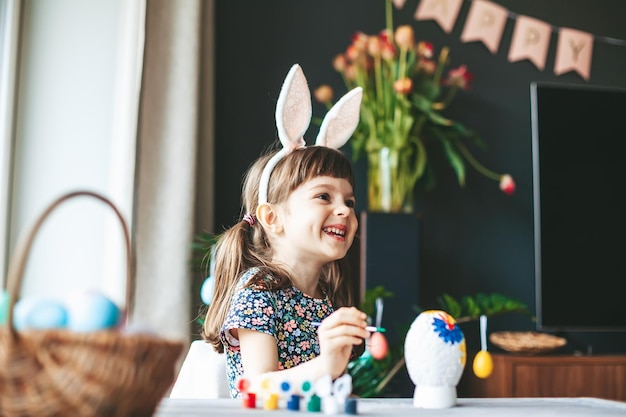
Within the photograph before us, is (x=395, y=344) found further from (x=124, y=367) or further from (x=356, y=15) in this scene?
(x=124, y=367)

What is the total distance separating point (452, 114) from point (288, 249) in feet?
5.43

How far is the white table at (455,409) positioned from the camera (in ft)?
2.93

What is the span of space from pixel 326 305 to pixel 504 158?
173 centimetres

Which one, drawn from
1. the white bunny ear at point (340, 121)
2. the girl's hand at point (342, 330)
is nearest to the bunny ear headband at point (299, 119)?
the white bunny ear at point (340, 121)

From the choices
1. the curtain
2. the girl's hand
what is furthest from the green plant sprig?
the girl's hand

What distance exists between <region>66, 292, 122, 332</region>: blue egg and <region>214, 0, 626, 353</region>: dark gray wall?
2045 millimetres

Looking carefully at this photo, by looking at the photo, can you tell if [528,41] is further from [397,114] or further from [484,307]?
[484,307]

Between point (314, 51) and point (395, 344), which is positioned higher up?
point (314, 51)

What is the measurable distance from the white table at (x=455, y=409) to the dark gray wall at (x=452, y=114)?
5.71 feet

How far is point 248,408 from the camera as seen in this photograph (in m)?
0.94

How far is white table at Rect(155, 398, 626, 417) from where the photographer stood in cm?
89

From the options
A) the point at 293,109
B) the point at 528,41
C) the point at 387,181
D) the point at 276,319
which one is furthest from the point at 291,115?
the point at 528,41

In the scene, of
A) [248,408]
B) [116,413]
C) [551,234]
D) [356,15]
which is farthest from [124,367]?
[356,15]

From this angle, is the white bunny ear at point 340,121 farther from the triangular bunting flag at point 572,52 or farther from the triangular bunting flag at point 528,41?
the triangular bunting flag at point 572,52
